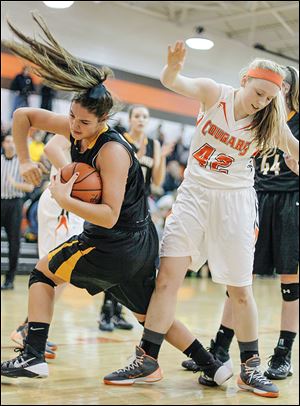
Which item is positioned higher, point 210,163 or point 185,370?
point 210,163

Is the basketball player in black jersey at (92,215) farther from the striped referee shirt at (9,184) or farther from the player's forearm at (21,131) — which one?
the striped referee shirt at (9,184)

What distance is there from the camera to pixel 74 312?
873 cm

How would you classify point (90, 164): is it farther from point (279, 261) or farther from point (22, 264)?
point (22, 264)

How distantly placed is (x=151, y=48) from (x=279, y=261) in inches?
455

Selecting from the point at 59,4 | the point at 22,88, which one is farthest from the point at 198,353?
the point at 22,88

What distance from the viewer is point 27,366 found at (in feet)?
11.3

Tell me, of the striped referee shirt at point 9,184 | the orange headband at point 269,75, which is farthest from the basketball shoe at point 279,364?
the striped referee shirt at point 9,184

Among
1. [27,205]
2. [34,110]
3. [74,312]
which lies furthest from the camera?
[27,205]

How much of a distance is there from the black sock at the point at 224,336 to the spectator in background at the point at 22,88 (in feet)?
28.2

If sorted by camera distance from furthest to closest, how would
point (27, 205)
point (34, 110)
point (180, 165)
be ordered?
point (180, 165), point (27, 205), point (34, 110)

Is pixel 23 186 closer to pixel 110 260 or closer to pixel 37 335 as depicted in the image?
pixel 37 335

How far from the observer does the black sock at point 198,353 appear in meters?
3.91

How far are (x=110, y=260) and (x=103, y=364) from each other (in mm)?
2614

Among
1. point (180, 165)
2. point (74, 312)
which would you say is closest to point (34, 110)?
point (74, 312)
